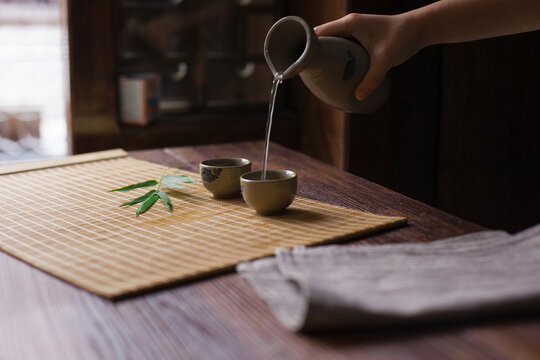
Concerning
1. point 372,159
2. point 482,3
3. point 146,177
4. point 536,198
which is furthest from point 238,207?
point 536,198

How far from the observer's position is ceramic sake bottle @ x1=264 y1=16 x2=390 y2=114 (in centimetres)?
111

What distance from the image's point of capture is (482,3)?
1.16m

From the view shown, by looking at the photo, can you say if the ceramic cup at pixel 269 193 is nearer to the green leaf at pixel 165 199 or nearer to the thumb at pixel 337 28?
the green leaf at pixel 165 199

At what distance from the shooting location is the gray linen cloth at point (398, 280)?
0.63 m

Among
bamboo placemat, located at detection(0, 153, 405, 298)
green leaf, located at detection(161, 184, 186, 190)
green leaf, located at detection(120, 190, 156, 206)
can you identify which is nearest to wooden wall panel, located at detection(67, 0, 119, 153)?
bamboo placemat, located at detection(0, 153, 405, 298)

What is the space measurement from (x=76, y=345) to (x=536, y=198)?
95.3 inches

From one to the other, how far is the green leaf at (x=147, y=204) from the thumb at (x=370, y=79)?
46cm

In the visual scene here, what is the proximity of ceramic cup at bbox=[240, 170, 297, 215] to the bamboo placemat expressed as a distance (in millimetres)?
21

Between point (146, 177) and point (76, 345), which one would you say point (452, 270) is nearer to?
point (76, 345)

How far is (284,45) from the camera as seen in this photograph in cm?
117

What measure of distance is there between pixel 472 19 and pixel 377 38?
20 centimetres

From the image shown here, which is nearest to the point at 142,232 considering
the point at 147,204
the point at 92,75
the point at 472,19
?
the point at 147,204

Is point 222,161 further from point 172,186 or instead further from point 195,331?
point 195,331

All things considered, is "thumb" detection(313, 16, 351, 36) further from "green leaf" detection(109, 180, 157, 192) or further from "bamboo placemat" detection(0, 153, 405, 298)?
"green leaf" detection(109, 180, 157, 192)
